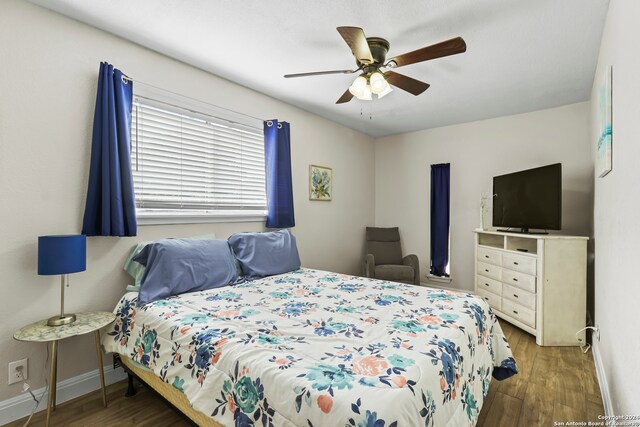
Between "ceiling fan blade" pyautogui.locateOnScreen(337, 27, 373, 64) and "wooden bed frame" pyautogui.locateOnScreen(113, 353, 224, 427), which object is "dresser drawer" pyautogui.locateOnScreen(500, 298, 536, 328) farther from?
"wooden bed frame" pyautogui.locateOnScreen(113, 353, 224, 427)

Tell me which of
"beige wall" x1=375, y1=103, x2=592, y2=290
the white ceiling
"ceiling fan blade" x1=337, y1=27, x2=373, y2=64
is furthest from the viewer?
"beige wall" x1=375, y1=103, x2=592, y2=290

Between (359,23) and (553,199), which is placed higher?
(359,23)

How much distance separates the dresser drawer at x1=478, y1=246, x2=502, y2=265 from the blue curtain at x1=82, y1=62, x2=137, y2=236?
3635 millimetres

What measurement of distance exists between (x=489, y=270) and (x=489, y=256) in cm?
17

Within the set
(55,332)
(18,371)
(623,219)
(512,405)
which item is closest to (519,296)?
(512,405)

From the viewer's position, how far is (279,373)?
47.3 inches

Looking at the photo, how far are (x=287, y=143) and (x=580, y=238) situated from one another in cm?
306

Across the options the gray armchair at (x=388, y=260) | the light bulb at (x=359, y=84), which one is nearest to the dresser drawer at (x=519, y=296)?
the gray armchair at (x=388, y=260)

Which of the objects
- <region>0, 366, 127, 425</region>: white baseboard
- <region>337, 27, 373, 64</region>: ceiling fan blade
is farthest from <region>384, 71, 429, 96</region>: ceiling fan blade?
A: <region>0, 366, 127, 425</region>: white baseboard

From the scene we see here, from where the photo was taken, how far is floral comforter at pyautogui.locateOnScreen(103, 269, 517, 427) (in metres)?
1.09

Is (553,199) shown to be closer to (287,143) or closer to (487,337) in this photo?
(487,337)

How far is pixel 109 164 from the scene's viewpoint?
2188 mm

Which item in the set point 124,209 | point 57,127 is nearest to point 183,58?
point 57,127

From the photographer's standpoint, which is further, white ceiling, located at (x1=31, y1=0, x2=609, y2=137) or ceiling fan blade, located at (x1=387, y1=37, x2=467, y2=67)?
white ceiling, located at (x1=31, y1=0, x2=609, y2=137)
